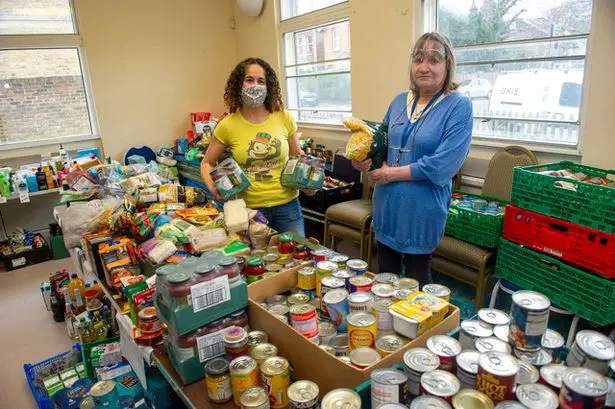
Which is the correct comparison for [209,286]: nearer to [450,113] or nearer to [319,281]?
[319,281]

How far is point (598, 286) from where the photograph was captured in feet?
6.82

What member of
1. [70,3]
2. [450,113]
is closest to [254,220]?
[450,113]

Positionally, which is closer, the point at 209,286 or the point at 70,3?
the point at 209,286

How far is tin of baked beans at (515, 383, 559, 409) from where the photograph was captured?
2.57 ft

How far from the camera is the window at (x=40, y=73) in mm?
4660

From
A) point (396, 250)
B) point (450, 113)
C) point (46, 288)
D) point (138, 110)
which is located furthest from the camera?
point (138, 110)

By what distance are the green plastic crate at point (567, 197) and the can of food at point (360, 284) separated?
1445 mm

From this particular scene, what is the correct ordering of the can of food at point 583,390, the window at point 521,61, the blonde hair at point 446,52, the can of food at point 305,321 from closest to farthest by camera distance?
the can of food at point 583,390, the can of food at point 305,321, the blonde hair at point 446,52, the window at point 521,61

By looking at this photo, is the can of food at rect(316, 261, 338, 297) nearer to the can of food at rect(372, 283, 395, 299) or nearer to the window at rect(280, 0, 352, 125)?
the can of food at rect(372, 283, 395, 299)

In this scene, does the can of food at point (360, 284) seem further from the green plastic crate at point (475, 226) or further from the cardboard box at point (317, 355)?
the green plastic crate at point (475, 226)

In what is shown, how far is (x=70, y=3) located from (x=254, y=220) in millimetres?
4507

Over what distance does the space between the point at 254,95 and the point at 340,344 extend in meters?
1.46

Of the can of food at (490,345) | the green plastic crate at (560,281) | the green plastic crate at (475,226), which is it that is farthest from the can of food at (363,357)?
the green plastic crate at (475,226)

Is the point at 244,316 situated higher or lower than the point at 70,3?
lower
